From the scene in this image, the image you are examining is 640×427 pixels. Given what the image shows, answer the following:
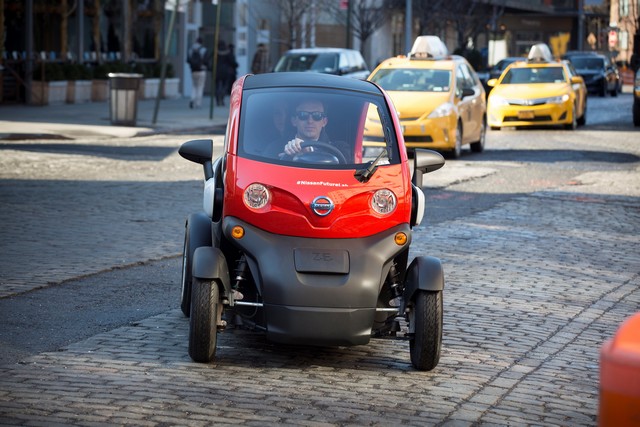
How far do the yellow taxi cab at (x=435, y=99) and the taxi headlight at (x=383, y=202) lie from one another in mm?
13742

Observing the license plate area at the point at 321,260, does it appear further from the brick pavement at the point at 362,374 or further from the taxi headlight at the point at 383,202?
the brick pavement at the point at 362,374

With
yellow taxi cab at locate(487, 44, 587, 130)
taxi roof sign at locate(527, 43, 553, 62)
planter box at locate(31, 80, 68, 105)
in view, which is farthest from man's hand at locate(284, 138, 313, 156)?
planter box at locate(31, 80, 68, 105)

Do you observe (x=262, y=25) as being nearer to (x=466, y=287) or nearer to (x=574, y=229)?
(x=574, y=229)

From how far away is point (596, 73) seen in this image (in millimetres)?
51094

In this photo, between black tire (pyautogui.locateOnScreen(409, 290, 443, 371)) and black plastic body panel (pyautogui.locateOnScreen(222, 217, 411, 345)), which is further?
black tire (pyautogui.locateOnScreen(409, 290, 443, 371))

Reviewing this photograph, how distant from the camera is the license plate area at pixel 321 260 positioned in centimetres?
684

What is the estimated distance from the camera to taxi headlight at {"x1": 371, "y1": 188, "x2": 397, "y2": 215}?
7203 millimetres

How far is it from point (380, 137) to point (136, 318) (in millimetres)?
1965

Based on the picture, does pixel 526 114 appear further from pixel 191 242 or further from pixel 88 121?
pixel 191 242

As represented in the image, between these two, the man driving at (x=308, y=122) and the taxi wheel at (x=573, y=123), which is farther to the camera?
the taxi wheel at (x=573, y=123)

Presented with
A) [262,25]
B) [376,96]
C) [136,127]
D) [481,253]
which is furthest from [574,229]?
[262,25]

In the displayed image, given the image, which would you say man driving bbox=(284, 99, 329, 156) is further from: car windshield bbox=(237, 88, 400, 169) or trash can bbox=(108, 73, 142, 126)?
trash can bbox=(108, 73, 142, 126)

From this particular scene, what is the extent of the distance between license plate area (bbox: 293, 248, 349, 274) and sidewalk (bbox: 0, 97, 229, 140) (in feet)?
56.0

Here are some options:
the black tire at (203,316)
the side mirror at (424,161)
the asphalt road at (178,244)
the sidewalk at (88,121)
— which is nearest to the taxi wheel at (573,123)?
the asphalt road at (178,244)
